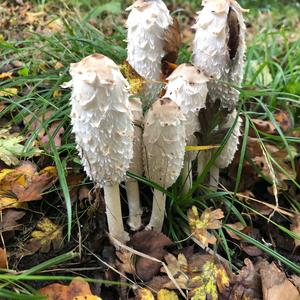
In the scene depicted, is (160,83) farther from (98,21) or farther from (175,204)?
(98,21)

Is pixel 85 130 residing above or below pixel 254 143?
above

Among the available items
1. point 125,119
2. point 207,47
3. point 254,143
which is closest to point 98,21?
point 254,143

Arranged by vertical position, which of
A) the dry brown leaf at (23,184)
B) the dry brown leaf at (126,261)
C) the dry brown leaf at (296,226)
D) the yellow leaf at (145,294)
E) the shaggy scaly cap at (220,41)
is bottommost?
the dry brown leaf at (296,226)

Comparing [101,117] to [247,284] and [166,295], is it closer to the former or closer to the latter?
[166,295]

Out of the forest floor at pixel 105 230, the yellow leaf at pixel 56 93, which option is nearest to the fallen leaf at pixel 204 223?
the forest floor at pixel 105 230

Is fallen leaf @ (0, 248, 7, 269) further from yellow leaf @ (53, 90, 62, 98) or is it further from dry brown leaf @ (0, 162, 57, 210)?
yellow leaf @ (53, 90, 62, 98)

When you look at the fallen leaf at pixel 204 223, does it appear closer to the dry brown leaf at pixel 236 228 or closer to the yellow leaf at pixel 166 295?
the dry brown leaf at pixel 236 228
